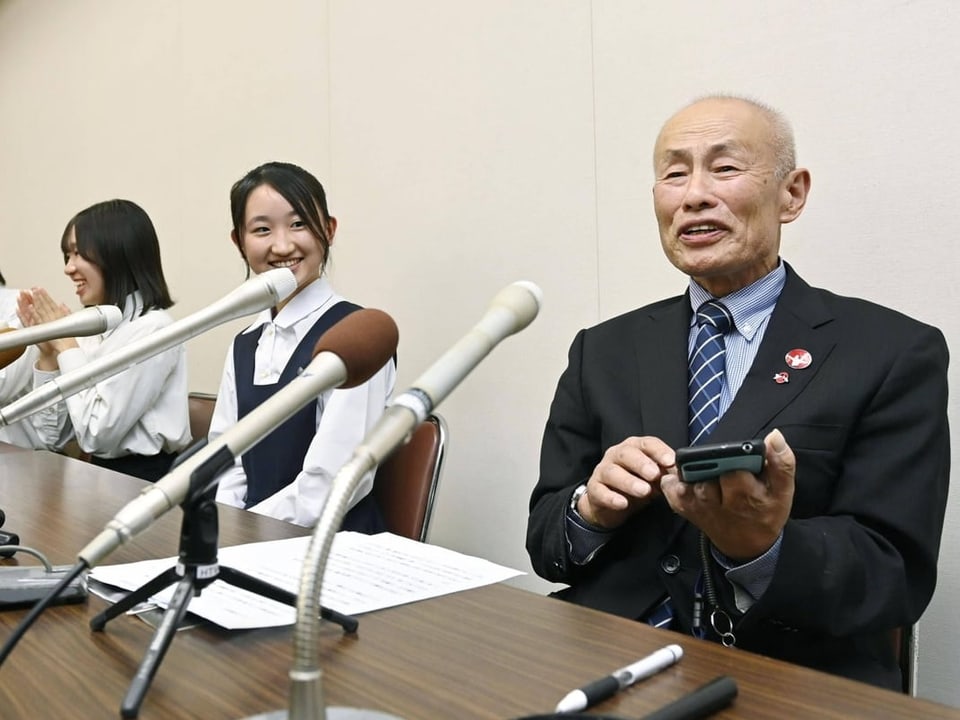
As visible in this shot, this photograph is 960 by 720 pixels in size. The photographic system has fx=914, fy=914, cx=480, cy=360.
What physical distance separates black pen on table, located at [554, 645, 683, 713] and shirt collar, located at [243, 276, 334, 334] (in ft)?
4.77

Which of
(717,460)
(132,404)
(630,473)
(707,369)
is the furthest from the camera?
(132,404)

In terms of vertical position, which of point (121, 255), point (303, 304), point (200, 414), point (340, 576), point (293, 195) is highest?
point (293, 195)

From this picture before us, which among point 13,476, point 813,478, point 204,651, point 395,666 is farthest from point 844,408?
point 13,476

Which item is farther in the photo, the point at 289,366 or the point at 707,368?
the point at 289,366

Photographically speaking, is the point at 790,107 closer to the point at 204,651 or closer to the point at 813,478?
the point at 813,478

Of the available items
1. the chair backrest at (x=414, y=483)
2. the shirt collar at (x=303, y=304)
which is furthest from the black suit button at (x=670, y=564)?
the shirt collar at (x=303, y=304)

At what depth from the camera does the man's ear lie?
1.40m

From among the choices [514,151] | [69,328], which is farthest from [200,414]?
[69,328]

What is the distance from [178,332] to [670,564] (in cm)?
74

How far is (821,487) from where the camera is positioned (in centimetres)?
118

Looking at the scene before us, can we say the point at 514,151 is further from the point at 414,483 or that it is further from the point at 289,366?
the point at 414,483

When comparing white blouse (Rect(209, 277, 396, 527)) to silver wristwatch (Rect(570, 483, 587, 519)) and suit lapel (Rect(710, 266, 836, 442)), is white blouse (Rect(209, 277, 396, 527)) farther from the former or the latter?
suit lapel (Rect(710, 266, 836, 442))

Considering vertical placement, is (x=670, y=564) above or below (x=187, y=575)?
below

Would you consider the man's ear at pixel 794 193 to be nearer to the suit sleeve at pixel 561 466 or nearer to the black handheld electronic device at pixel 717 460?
the suit sleeve at pixel 561 466
